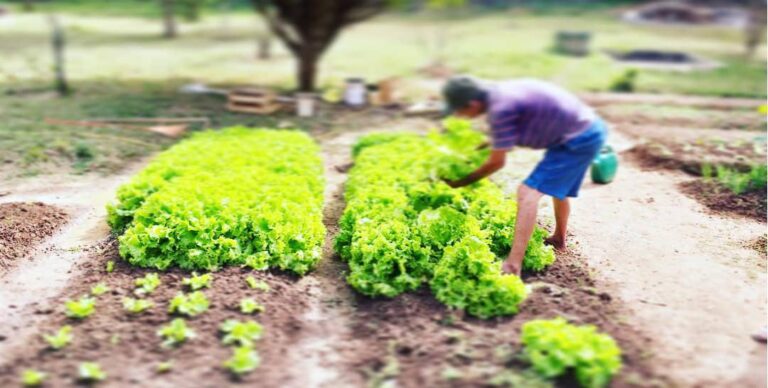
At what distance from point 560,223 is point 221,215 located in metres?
3.12

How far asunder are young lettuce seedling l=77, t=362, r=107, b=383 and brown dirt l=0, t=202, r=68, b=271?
2236 millimetres

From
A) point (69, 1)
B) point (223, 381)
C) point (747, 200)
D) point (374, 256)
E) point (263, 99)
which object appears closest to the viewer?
point (223, 381)

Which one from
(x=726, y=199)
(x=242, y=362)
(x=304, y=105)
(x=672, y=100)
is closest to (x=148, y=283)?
(x=242, y=362)

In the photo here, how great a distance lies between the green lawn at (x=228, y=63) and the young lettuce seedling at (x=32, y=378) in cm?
512

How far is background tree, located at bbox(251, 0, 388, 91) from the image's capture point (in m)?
13.8

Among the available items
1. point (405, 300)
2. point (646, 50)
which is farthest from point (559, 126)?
point (646, 50)

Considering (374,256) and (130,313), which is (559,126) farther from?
(130,313)

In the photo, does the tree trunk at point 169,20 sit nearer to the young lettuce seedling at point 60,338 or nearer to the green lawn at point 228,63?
the green lawn at point 228,63

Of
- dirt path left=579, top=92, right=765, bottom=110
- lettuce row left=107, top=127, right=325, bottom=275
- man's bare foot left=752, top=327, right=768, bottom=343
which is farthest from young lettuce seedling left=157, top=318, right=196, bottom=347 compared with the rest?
dirt path left=579, top=92, right=765, bottom=110

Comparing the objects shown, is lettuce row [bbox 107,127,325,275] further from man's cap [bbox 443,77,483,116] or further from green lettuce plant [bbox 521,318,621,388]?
green lettuce plant [bbox 521,318,621,388]

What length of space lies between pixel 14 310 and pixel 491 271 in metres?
3.79

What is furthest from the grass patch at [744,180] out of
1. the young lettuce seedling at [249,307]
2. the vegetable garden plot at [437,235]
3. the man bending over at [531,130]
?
the young lettuce seedling at [249,307]

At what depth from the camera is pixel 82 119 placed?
37.7 ft

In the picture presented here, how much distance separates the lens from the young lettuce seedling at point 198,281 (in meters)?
Result: 5.51
